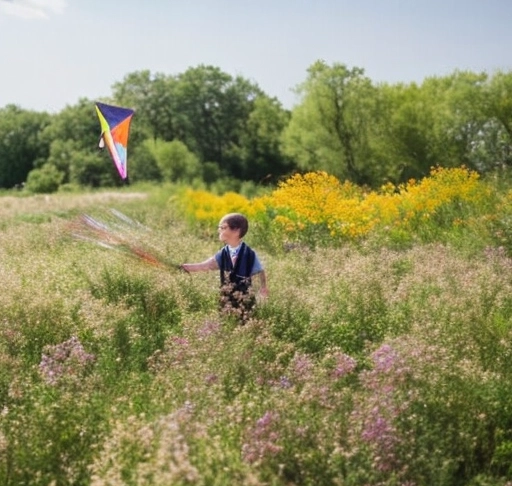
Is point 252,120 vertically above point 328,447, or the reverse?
point 252,120

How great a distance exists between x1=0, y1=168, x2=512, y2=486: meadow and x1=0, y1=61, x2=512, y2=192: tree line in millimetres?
9219

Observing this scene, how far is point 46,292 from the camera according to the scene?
6.92 m

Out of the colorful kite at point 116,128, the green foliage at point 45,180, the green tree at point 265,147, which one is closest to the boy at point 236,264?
the colorful kite at point 116,128

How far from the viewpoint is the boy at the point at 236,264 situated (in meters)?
6.14

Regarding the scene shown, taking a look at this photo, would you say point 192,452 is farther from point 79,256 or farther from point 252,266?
point 79,256

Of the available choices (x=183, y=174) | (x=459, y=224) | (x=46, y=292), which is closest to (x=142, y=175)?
(x=183, y=174)

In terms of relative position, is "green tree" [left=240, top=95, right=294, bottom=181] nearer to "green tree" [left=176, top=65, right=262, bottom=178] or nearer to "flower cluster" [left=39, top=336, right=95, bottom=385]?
"green tree" [left=176, top=65, right=262, bottom=178]

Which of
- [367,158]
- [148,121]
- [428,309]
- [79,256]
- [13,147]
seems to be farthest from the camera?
[13,147]

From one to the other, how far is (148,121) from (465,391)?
50534mm

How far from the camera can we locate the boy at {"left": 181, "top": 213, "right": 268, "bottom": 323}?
20.1 ft

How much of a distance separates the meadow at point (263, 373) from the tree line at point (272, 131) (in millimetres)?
9219

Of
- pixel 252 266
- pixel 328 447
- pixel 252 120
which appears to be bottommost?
pixel 328 447

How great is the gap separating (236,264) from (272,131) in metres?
41.5

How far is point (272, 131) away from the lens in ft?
154
